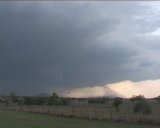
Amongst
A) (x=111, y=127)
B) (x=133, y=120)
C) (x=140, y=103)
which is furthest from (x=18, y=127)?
(x=140, y=103)

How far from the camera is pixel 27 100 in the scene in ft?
561

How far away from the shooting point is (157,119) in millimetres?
46906

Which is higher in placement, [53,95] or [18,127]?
[53,95]

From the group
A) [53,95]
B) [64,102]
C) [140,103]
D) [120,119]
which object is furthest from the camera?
[53,95]

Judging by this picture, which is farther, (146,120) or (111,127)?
(146,120)

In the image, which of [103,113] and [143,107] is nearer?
[103,113]

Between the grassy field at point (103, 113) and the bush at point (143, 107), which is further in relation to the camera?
the bush at point (143, 107)

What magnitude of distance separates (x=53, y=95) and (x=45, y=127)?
113 metres

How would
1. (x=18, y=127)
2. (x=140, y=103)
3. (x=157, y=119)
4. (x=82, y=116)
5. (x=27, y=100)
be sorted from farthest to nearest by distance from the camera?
(x=27, y=100), (x=140, y=103), (x=82, y=116), (x=157, y=119), (x=18, y=127)

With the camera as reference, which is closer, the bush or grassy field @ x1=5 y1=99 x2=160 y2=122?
grassy field @ x1=5 y1=99 x2=160 y2=122

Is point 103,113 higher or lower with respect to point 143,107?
lower

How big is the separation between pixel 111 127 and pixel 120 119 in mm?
9725

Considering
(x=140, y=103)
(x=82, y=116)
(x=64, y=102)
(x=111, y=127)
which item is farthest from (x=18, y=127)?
(x=64, y=102)

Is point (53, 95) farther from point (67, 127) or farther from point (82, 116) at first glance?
point (67, 127)
